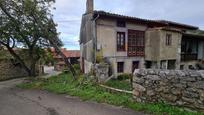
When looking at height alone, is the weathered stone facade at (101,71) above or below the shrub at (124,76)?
above

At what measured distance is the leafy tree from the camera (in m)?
18.8

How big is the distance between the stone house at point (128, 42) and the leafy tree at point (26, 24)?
10.4 ft

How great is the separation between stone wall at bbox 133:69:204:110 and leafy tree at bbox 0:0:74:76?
10005 mm

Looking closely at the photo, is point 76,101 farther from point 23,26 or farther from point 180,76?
point 23,26

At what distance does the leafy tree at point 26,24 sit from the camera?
18.8 m

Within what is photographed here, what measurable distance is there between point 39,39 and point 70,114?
14.6 m

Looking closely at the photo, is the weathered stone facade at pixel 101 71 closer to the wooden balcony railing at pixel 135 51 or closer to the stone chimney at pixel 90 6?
the stone chimney at pixel 90 6

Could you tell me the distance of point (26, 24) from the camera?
65.7 ft

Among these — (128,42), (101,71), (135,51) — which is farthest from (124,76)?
(101,71)

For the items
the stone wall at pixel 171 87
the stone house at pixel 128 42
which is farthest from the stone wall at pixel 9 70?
the stone wall at pixel 171 87

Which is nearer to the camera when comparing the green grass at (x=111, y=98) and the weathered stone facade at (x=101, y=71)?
the green grass at (x=111, y=98)

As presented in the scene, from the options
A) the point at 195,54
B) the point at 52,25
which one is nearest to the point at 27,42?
the point at 52,25

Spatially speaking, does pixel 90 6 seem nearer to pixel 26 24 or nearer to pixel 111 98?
pixel 26 24

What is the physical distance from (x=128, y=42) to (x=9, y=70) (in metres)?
16.9
